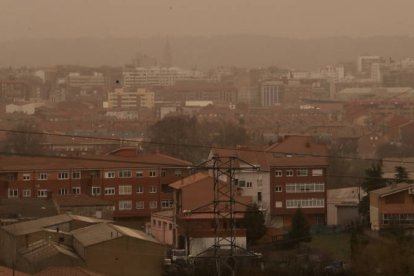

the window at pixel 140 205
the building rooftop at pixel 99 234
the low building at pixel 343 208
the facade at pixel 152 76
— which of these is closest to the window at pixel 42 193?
the window at pixel 140 205

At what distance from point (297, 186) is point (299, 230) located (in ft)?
8.18

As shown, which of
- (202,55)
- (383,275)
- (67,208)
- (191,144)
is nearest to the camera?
(383,275)

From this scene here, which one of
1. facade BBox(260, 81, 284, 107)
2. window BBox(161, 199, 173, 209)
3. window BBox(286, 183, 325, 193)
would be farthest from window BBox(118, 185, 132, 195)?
facade BBox(260, 81, 284, 107)

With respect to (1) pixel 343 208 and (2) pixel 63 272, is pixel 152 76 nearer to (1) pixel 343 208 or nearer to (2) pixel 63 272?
(1) pixel 343 208

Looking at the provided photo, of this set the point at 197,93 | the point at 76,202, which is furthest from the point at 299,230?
the point at 197,93

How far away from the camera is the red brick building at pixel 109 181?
1470 centimetres

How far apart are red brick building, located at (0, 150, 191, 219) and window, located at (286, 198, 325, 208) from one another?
122cm

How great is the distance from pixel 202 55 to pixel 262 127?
61.1m

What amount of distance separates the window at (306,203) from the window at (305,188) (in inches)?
4.1

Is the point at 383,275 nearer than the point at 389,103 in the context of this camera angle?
Yes

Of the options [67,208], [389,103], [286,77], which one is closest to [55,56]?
[286,77]

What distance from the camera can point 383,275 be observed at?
30.6ft

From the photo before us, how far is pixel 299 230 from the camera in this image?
1178 cm

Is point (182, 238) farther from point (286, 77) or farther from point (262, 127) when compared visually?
point (286, 77)
